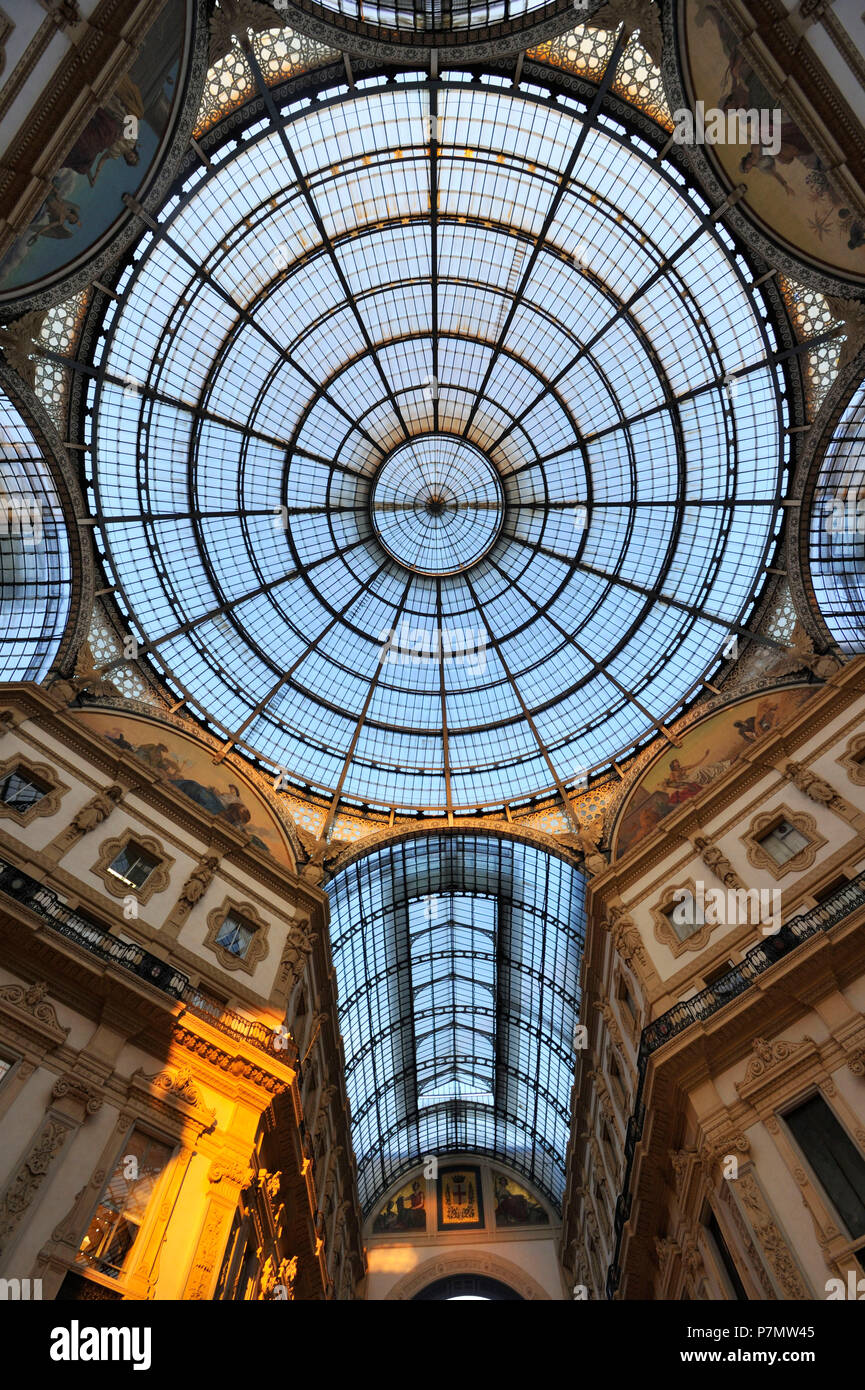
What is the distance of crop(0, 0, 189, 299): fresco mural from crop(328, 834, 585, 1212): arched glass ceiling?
20.6m

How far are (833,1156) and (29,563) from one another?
25.5m

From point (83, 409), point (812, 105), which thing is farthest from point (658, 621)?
point (83, 409)

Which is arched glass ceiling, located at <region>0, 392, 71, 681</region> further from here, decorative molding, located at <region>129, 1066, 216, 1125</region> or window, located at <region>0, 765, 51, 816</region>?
decorative molding, located at <region>129, 1066, 216, 1125</region>

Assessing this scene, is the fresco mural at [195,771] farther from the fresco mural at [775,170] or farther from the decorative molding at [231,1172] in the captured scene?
the fresco mural at [775,170]

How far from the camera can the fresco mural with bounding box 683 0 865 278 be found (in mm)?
19438

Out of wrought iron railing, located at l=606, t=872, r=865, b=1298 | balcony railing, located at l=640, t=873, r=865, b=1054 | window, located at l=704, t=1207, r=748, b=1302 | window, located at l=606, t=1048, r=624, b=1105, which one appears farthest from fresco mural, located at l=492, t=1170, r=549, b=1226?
balcony railing, located at l=640, t=873, r=865, b=1054

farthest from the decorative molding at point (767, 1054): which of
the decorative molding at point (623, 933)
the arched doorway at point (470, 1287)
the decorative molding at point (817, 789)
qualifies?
the arched doorway at point (470, 1287)

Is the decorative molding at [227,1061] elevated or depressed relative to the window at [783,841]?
depressed

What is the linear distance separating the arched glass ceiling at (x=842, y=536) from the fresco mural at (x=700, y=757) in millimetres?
2434

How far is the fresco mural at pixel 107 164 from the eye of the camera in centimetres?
1848

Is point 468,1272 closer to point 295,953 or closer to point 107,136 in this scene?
point 295,953

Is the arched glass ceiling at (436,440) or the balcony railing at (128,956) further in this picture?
the arched glass ceiling at (436,440)
